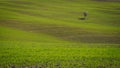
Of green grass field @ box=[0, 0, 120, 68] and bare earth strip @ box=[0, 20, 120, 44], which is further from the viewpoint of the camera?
bare earth strip @ box=[0, 20, 120, 44]

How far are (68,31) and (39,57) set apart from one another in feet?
88.6

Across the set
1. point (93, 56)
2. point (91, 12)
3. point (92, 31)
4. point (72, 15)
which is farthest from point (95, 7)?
point (93, 56)

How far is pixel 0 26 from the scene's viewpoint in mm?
52219

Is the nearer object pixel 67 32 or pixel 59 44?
pixel 59 44

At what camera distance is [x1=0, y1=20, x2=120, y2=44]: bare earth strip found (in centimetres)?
4572

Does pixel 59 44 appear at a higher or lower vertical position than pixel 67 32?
higher

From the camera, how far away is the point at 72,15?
259ft

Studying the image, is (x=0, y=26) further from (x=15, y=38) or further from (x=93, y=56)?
(x=93, y=56)

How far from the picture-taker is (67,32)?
168 feet

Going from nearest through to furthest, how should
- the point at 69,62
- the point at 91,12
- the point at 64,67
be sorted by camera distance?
the point at 64,67 < the point at 69,62 < the point at 91,12

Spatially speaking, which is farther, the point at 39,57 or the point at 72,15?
the point at 72,15

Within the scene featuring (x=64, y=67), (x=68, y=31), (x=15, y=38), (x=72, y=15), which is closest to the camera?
(x=64, y=67)

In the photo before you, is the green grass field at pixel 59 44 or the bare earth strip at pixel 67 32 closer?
the green grass field at pixel 59 44

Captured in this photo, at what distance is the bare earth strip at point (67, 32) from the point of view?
45.7 m
